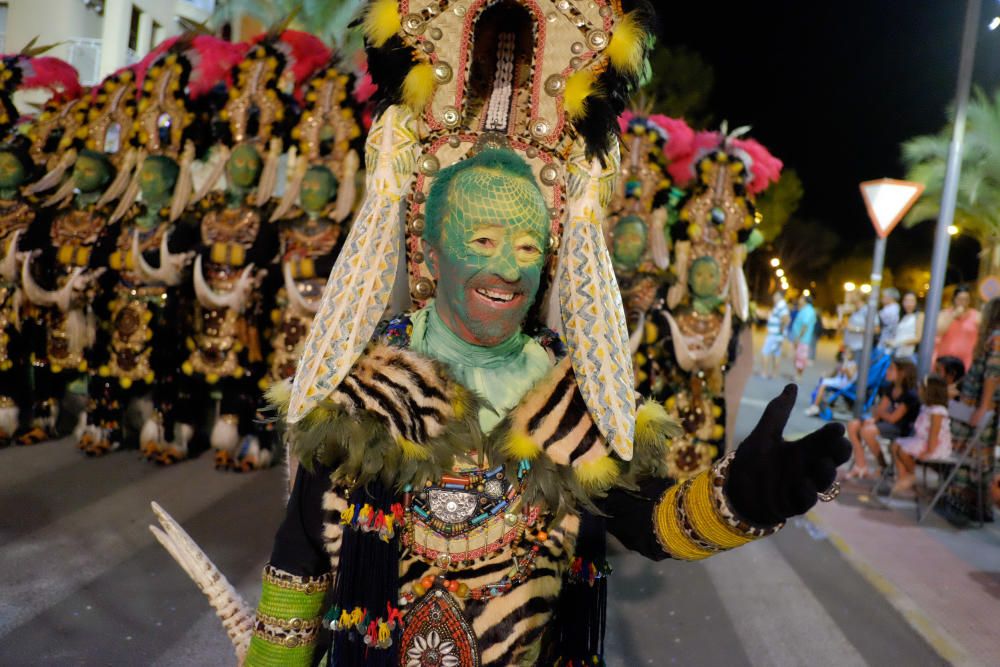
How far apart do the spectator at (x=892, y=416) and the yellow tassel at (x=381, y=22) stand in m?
5.80

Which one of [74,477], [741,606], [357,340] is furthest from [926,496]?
[74,477]

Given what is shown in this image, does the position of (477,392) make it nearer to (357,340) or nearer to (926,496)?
(357,340)

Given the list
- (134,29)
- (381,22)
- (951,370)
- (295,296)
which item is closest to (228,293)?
(295,296)

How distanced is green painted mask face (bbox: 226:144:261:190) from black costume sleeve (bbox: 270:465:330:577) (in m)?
4.39

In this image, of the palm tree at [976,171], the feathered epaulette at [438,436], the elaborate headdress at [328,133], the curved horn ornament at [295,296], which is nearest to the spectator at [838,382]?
the elaborate headdress at [328,133]

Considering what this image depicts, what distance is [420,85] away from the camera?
169 cm

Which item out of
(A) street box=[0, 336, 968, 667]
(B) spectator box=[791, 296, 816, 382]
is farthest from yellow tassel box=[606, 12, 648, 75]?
(B) spectator box=[791, 296, 816, 382]

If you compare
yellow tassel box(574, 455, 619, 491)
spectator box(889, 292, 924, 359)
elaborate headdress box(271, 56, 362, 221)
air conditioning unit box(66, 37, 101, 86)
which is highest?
air conditioning unit box(66, 37, 101, 86)

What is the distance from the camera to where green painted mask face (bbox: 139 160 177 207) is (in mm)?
5504

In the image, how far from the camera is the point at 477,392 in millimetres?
1565

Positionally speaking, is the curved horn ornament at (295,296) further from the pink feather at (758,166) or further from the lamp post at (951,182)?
the lamp post at (951,182)

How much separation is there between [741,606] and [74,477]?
4680 mm

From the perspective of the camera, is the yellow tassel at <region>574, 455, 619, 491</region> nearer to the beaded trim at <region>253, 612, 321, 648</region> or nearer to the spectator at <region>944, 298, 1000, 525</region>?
the beaded trim at <region>253, 612, 321, 648</region>

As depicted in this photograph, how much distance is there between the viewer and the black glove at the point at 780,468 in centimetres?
112
